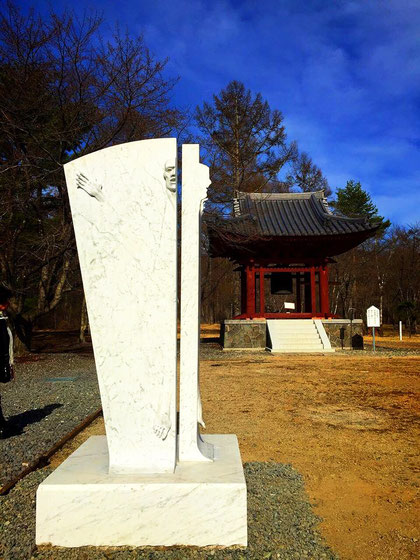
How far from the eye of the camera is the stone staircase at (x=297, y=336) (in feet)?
41.6

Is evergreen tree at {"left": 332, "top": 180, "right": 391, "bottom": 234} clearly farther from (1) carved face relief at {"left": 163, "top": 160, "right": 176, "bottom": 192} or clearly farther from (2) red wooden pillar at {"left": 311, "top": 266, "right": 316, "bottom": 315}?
(1) carved face relief at {"left": 163, "top": 160, "right": 176, "bottom": 192}

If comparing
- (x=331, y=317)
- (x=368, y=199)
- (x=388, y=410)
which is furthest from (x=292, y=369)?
(x=368, y=199)

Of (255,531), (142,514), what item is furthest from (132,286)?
(255,531)

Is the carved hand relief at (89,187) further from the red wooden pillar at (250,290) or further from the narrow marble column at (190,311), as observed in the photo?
the red wooden pillar at (250,290)

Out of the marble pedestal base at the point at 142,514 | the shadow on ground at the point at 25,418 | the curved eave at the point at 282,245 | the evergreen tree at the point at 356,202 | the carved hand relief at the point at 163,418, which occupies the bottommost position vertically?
the shadow on ground at the point at 25,418

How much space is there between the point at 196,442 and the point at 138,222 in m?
1.30

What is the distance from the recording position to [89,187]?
2.30 metres

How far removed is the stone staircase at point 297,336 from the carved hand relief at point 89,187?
10.9 m

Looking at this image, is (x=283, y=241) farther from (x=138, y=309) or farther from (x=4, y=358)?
(x=138, y=309)

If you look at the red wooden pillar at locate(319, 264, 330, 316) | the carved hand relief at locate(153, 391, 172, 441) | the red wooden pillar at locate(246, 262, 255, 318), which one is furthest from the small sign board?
the carved hand relief at locate(153, 391, 172, 441)

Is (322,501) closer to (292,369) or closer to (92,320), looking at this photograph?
(92,320)

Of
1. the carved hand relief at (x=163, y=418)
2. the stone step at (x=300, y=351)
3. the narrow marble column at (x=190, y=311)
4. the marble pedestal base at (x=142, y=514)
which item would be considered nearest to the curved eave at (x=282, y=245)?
the stone step at (x=300, y=351)

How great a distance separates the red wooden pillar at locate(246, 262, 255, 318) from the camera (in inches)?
552

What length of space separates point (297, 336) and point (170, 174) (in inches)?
453
